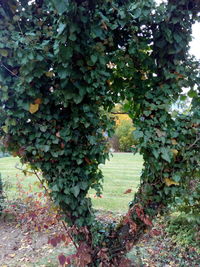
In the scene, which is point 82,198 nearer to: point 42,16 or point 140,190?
Result: point 140,190

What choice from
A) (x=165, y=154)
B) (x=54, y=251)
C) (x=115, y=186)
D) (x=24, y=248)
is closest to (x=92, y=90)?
(x=165, y=154)

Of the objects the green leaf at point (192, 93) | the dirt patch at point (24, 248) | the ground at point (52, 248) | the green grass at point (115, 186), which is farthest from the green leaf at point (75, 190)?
the green grass at point (115, 186)

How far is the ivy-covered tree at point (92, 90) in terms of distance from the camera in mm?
1467

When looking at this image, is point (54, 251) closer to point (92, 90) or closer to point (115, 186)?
point (92, 90)

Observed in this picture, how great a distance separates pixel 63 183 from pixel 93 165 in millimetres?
292

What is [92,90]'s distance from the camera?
1.56m

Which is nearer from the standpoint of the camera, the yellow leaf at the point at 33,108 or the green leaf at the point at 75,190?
the yellow leaf at the point at 33,108

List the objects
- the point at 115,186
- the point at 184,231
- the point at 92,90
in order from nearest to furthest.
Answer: the point at 92,90 < the point at 184,231 < the point at 115,186

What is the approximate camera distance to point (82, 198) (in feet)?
6.07

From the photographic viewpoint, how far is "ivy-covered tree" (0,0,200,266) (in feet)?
4.81

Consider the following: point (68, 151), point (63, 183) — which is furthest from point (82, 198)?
point (68, 151)

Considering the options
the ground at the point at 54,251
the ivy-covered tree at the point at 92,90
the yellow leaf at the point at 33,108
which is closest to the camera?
the ivy-covered tree at the point at 92,90

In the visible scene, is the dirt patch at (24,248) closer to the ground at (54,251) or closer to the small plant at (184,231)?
the ground at (54,251)

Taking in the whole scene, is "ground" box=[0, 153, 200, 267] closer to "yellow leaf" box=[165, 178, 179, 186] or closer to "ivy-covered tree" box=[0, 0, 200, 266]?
"yellow leaf" box=[165, 178, 179, 186]
